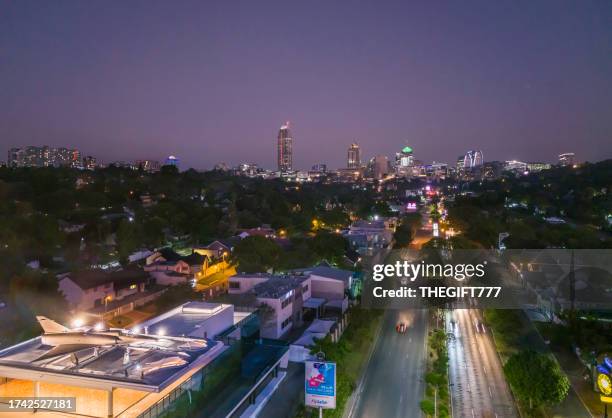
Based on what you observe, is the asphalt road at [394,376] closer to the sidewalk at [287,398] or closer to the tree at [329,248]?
the sidewalk at [287,398]

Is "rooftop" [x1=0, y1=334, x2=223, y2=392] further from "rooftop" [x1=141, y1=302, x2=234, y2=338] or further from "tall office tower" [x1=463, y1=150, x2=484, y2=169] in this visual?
"tall office tower" [x1=463, y1=150, x2=484, y2=169]

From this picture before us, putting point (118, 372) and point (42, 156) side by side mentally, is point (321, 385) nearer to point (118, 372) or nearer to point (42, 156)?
point (118, 372)

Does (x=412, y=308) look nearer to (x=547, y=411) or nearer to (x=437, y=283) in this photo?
(x=437, y=283)

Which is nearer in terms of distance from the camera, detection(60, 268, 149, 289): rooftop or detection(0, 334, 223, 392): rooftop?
detection(0, 334, 223, 392): rooftop

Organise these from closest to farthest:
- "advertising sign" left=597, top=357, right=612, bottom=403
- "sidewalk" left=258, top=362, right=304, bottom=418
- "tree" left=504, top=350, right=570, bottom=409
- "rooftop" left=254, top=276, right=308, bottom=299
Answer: "advertising sign" left=597, top=357, right=612, bottom=403 < "sidewalk" left=258, top=362, right=304, bottom=418 < "tree" left=504, top=350, right=570, bottom=409 < "rooftop" left=254, top=276, right=308, bottom=299

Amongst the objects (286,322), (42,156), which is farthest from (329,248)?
(42,156)

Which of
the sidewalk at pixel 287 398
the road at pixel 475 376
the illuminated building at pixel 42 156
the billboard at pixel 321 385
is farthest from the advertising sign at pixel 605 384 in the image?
the illuminated building at pixel 42 156

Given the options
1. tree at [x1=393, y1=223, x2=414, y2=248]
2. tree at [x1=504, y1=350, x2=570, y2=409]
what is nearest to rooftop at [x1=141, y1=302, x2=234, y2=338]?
tree at [x1=504, y1=350, x2=570, y2=409]
